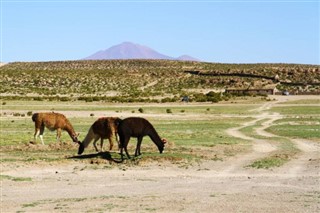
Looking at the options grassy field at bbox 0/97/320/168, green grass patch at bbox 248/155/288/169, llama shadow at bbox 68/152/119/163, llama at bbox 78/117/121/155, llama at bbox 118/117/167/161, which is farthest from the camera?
grassy field at bbox 0/97/320/168

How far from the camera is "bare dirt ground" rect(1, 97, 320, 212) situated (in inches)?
633

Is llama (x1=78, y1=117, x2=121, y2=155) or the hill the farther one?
the hill

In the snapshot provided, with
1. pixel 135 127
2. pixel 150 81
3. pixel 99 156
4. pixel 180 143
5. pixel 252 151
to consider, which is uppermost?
pixel 150 81

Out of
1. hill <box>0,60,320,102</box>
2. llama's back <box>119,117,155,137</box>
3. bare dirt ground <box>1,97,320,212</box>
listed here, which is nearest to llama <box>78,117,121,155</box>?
llama's back <box>119,117,155,137</box>

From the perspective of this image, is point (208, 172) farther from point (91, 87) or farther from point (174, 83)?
point (174, 83)

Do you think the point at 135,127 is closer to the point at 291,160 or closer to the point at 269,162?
the point at 269,162

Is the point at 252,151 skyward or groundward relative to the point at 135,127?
groundward

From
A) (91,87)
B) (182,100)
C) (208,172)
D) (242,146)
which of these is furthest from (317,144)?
(91,87)

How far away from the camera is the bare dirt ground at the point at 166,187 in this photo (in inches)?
633

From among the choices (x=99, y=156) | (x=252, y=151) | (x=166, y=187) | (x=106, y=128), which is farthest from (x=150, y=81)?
(x=166, y=187)

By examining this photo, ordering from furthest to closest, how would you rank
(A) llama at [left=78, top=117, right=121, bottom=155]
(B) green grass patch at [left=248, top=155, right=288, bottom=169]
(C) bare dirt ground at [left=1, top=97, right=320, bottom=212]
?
(A) llama at [left=78, top=117, right=121, bottom=155], (B) green grass patch at [left=248, top=155, right=288, bottom=169], (C) bare dirt ground at [left=1, top=97, right=320, bottom=212]

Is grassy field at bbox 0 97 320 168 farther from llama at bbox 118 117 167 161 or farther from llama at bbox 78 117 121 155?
llama at bbox 118 117 167 161

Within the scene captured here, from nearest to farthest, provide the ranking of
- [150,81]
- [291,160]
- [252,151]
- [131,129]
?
[131,129], [291,160], [252,151], [150,81]

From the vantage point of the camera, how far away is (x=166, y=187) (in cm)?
1950
